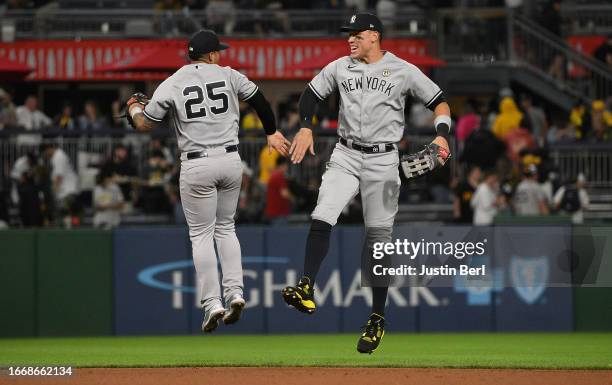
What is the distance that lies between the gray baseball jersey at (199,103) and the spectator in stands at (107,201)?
25.8 ft

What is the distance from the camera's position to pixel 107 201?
63.0 feet

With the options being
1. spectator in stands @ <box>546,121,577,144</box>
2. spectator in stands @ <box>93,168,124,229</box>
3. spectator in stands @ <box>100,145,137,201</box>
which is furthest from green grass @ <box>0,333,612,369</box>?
spectator in stands @ <box>546,121,577,144</box>

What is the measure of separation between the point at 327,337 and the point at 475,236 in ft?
7.36

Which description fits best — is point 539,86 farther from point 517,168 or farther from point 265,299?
point 265,299

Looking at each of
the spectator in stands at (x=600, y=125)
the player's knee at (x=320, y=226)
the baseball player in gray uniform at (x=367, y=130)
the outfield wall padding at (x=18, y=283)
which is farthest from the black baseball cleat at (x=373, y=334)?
the spectator in stands at (x=600, y=125)

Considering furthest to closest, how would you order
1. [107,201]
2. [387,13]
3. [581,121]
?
1. [387,13]
2. [581,121]
3. [107,201]

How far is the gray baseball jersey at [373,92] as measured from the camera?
11.4 m

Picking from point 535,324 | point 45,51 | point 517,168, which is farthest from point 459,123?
point 45,51

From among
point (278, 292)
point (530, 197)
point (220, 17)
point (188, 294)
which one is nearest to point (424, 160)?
point (278, 292)

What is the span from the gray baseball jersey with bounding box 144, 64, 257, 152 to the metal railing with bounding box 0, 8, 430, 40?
49.1 feet

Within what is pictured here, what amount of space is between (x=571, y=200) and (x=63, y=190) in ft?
23.0

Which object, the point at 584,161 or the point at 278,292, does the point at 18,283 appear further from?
the point at 584,161

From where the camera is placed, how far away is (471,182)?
19297 millimetres

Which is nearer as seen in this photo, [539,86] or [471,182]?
[471,182]
